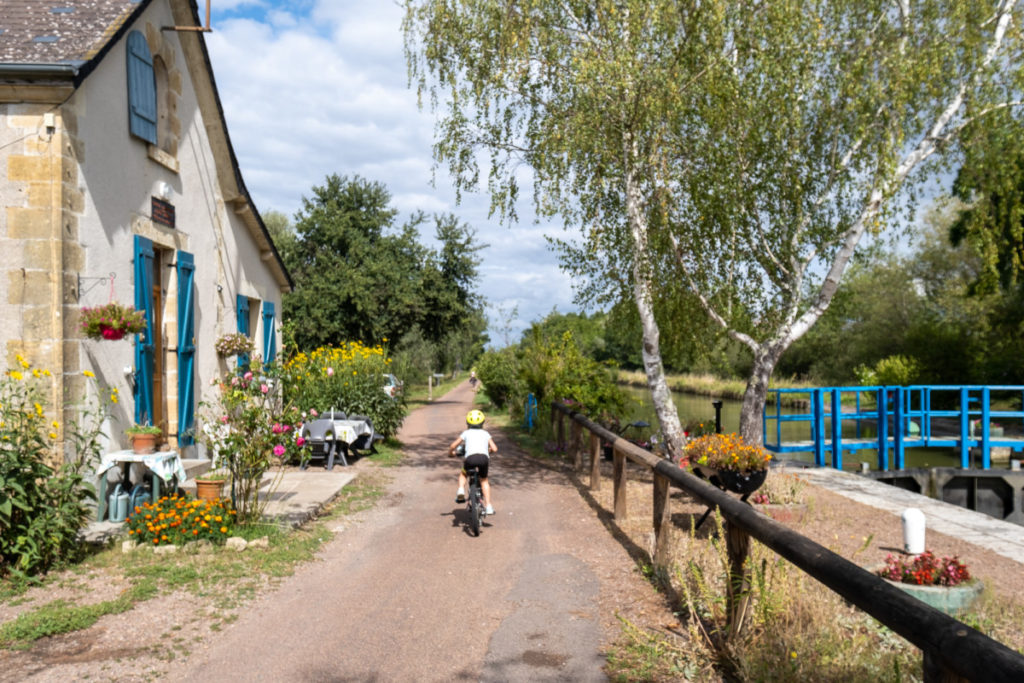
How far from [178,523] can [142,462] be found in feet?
3.49

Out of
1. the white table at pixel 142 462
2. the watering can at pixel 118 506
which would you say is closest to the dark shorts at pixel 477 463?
the white table at pixel 142 462

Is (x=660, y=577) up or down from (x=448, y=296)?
down

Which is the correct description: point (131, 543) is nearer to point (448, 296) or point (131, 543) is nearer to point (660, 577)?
point (660, 577)

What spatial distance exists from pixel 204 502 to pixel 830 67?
31.3 ft

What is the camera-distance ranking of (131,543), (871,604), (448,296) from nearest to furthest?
1. (871,604)
2. (131,543)
3. (448,296)

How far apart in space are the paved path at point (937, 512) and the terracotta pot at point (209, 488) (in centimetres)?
868

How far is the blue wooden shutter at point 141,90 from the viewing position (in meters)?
8.88

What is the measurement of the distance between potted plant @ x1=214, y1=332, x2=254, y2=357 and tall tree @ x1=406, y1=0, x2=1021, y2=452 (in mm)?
4109

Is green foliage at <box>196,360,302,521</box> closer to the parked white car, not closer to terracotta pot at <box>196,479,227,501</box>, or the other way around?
terracotta pot at <box>196,479,227,501</box>

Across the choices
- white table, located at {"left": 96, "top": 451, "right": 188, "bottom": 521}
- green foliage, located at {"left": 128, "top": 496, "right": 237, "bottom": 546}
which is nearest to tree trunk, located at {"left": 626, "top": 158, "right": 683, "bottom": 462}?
green foliage, located at {"left": 128, "top": 496, "right": 237, "bottom": 546}

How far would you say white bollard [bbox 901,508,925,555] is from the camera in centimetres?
782

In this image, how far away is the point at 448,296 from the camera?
2931 centimetres

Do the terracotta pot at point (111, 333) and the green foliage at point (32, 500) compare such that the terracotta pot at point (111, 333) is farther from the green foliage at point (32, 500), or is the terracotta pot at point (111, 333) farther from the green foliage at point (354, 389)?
the green foliage at point (354, 389)

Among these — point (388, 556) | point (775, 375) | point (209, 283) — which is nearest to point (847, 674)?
point (388, 556)
